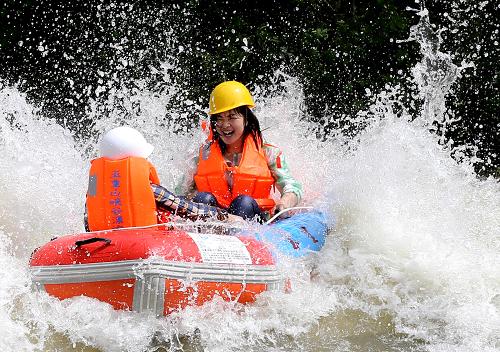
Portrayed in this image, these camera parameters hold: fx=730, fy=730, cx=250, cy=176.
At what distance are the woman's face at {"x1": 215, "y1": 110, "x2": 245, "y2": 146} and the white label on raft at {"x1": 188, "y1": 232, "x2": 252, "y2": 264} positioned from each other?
52.2 inches

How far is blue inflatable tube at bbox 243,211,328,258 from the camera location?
14.1ft

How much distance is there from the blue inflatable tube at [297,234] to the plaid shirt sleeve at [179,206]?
0.30 metres

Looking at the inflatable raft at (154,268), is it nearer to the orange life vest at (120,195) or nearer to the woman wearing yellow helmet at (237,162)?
the orange life vest at (120,195)

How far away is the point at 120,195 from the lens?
12.5 feet

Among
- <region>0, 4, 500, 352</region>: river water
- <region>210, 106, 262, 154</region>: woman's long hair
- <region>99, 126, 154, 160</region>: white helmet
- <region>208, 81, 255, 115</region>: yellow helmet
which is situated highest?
<region>208, 81, 255, 115</region>: yellow helmet

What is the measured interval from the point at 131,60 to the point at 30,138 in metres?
4.83

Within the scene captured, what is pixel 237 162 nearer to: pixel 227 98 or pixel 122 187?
pixel 227 98

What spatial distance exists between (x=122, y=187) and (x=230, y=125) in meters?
1.45

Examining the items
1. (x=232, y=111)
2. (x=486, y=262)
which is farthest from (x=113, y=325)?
(x=486, y=262)

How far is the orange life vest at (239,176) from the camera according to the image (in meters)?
5.05

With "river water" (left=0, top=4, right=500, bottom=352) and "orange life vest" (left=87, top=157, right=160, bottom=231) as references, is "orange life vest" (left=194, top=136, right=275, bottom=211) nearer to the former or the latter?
"river water" (left=0, top=4, right=500, bottom=352)

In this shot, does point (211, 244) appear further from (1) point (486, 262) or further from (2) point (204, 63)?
(2) point (204, 63)

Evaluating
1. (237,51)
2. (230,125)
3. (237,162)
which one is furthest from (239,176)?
(237,51)

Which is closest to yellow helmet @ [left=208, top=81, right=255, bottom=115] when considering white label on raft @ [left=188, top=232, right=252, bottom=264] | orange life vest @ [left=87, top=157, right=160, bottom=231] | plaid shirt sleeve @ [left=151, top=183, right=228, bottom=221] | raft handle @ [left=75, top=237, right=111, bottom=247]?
plaid shirt sleeve @ [left=151, top=183, right=228, bottom=221]
